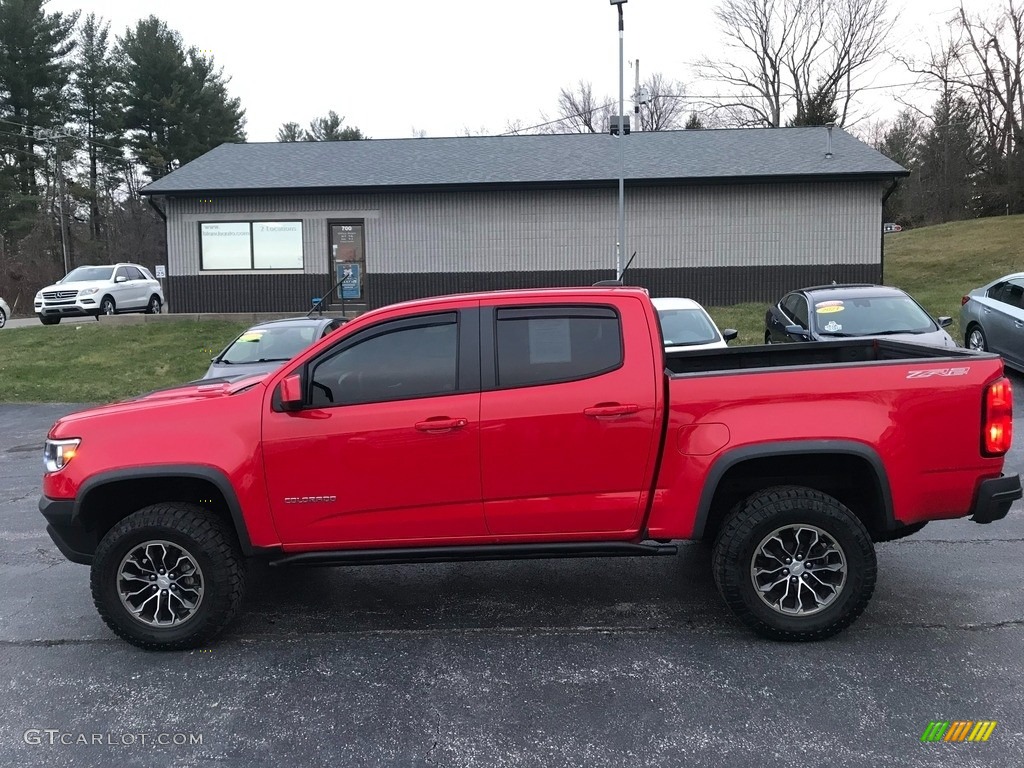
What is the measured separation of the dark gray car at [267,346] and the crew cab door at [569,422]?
21.7 ft

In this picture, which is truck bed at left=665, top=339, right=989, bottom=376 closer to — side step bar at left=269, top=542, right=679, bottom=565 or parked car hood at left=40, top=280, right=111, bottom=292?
side step bar at left=269, top=542, right=679, bottom=565

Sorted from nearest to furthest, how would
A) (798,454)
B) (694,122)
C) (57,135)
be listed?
1. (798,454)
2. (57,135)
3. (694,122)

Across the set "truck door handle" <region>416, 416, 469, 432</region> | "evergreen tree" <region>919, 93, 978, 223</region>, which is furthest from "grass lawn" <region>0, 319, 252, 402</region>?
"evergreen tree" <region>919, 93, 978, 223</region>

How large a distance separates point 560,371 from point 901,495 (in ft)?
6.01

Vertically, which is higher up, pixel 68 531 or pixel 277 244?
pixel 277 244

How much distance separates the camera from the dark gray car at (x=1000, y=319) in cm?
1234

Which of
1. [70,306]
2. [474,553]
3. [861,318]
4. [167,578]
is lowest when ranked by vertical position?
[167,578]

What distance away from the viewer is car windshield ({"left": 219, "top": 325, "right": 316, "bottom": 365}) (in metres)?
11.0

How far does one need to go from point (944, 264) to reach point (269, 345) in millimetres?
26912

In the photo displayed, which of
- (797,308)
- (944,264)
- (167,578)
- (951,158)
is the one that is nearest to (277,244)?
(797,308)

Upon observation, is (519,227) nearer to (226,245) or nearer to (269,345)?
(226,245)

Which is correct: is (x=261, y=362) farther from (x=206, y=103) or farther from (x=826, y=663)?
(x=206, y=103)

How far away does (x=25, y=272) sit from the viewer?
137 ft

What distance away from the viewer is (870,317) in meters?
11.6
